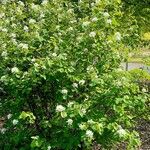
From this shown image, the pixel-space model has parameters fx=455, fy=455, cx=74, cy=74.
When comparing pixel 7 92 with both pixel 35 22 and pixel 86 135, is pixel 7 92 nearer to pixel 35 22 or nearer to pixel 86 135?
pixel 35 22

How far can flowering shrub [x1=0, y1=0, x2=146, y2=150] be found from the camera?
24.5 feet

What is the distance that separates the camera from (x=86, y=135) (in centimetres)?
703

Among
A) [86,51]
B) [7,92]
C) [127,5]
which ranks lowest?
[127,5]

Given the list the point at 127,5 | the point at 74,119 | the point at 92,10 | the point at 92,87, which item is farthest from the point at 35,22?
the point at 127,5

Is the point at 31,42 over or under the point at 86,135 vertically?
over

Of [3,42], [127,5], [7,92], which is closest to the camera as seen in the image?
[3,42]

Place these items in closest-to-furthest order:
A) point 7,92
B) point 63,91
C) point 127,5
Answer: point 63,91 → point 7,92 → point 127,5

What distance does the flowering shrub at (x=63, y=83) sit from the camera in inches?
293

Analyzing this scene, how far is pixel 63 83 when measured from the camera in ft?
26.1

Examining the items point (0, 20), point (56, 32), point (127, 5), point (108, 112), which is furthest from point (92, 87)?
point (127, 5)

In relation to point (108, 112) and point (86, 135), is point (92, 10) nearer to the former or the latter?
point (108, 112)

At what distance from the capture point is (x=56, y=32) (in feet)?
28.0

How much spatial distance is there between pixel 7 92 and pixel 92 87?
168 centimetres

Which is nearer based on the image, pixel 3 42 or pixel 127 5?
pixel 3 42
